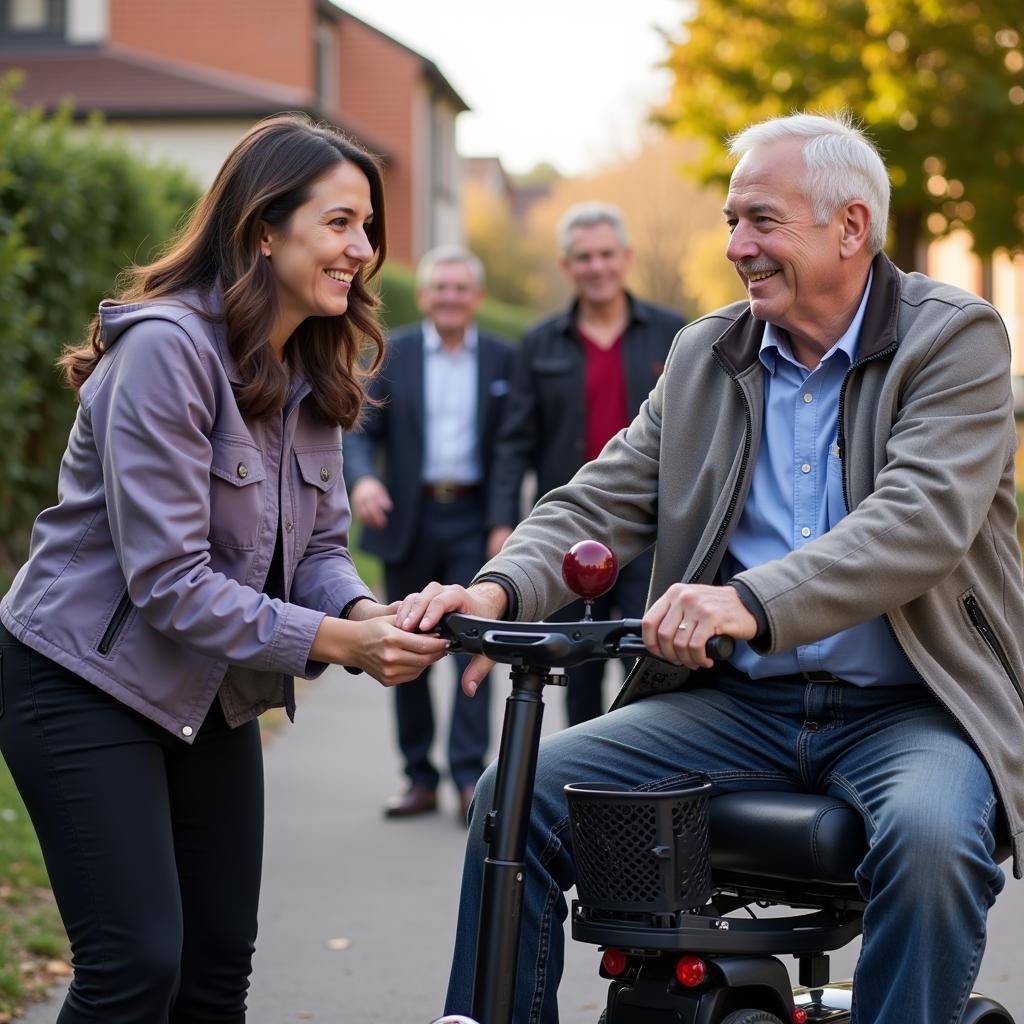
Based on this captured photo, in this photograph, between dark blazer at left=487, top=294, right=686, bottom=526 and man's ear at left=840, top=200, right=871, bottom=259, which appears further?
dark blazer at left=487, top=294, right=686, bottom=526

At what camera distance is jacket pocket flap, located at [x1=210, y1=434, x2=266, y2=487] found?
11.2 feet

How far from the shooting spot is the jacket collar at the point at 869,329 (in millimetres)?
3725

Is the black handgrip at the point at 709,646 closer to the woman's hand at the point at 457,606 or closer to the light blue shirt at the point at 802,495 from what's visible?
the woman's hand at the point at 457,606

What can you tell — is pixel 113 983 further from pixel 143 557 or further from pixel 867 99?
pixel 867 99

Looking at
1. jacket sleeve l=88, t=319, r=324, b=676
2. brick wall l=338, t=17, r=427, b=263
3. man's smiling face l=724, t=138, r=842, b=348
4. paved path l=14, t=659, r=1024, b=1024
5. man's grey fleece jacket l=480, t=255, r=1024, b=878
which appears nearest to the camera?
jacket sleeve l=88, t=319, r=324, b=676

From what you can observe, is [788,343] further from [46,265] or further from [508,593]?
[46,265]

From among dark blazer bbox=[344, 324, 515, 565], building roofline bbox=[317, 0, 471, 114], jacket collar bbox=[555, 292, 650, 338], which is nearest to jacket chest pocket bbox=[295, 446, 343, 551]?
jacket collar bbox=[555, 292, 650, 338]

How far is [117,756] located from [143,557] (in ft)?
1.36

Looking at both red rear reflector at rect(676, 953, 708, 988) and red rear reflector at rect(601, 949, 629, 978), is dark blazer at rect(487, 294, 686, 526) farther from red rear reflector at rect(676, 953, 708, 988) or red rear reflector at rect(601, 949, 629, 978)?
red rear reflector at rect(676, 953, 708, 988)

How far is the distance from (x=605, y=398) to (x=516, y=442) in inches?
17.4

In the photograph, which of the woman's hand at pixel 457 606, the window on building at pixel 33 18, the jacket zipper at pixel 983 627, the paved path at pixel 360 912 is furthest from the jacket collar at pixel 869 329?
the window on building at pixel 33 18

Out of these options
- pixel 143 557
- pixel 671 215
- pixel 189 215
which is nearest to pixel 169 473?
pixel 143 557

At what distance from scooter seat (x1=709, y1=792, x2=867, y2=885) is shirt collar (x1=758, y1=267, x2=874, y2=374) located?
39.5 inches

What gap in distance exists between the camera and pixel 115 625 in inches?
130
